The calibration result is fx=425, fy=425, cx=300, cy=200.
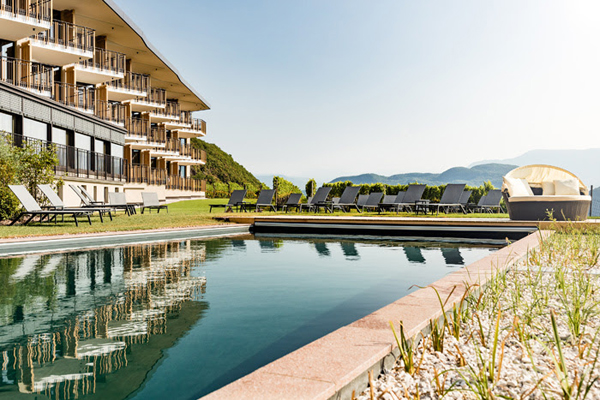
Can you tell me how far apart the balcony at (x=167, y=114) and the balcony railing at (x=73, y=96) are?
8.58 m

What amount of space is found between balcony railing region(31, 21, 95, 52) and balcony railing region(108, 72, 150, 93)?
5.51m

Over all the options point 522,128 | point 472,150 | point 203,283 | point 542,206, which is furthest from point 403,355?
point 472,150

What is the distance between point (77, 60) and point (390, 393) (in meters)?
24.1

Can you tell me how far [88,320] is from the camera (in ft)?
11.3

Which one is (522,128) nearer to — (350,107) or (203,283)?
(350,107)

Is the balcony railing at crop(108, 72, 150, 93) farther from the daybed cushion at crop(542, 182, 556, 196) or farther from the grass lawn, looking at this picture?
the daybed cushion at crop(542, 182, 556, 196)

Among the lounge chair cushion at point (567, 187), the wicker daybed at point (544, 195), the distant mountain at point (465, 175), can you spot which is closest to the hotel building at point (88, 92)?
the wicker daybed at point (544, 195)

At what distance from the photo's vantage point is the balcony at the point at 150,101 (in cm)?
2941

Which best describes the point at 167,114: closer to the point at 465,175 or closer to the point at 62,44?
the point at 62,44

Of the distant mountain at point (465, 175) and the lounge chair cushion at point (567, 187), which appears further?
the distant mountain at point (465, 175)

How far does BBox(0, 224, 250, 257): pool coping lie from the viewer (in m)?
6.64

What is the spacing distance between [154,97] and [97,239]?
25789 mm

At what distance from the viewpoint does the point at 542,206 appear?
34.6 feet

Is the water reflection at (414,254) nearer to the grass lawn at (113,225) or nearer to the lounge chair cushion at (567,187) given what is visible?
the grass lawn at (113,225)
